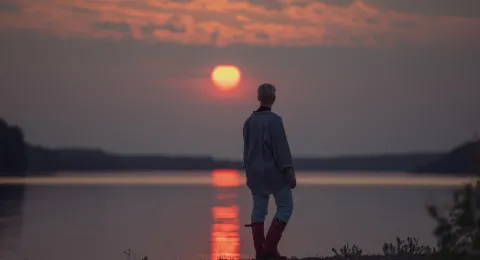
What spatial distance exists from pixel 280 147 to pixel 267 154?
0.66 feet

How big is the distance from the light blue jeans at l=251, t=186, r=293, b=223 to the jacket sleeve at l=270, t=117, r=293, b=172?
30cm

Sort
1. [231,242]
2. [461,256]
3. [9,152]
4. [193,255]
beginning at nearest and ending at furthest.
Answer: [461,256] → [193,255] → [231,242] → [9,152]

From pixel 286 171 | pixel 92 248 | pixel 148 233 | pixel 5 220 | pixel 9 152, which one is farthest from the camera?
pixel 9 152

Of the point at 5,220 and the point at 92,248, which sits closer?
the point at 92,248

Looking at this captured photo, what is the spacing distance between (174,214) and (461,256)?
40663mm

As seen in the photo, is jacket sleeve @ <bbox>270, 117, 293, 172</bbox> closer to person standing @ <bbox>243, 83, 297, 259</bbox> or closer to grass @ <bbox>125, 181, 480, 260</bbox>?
person standing @ <bbox>243, 83, 297, 259</bbox>

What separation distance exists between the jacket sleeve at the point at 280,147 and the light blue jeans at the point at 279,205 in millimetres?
299

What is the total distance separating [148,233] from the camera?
3350 cm

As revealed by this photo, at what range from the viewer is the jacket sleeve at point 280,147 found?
35.9 feet

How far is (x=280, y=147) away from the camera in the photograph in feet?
36.0

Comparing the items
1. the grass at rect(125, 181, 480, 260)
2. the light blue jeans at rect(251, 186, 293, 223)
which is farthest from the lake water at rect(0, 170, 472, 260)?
the grass at rect(125, 181, 480, 260)

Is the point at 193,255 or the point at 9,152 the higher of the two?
the point at 9,152

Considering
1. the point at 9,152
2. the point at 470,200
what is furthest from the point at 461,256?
the point at 9,152

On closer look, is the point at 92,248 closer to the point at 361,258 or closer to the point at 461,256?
the point at 361,258
